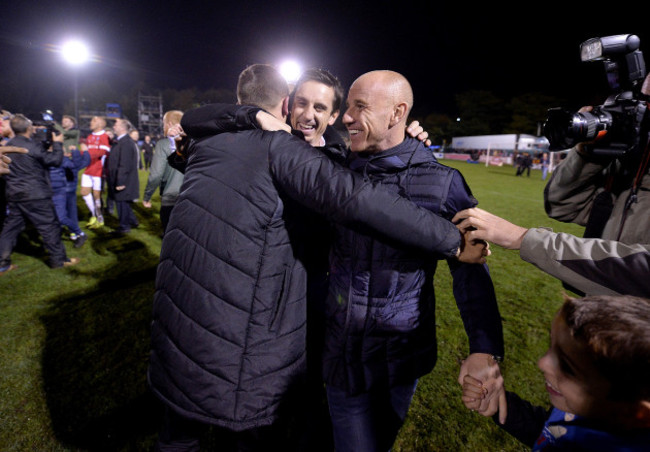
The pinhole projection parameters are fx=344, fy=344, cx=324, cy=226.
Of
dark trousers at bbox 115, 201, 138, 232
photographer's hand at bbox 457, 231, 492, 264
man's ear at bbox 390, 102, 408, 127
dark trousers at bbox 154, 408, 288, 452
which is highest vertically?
man's ear at bbox 390, 102, 408, 127

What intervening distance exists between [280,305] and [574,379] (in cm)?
99

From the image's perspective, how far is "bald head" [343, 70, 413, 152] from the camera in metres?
1.85

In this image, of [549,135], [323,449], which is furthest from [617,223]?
[323,449]

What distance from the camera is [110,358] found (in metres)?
3.34

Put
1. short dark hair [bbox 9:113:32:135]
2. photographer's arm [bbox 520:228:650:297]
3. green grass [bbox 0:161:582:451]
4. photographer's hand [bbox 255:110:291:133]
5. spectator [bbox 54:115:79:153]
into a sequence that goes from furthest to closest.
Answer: spectator [bbox 54:115:79:153]
short dark hair [bbox 9:113:32:135]
green grass [bbox 0:161:582:451]
photographer's hand [bbox 255:110:291:133]
photographer's arm [bbox 520:228:650:297]

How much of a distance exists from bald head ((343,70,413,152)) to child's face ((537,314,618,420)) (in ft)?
3.91

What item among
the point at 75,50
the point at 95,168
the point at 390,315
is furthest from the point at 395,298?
the point at 75,50

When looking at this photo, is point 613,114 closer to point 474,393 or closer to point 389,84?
point 389,84

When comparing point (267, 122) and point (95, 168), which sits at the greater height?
point (267, 122)

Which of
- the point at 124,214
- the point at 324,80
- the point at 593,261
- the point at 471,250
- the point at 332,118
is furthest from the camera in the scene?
the point at 124,214

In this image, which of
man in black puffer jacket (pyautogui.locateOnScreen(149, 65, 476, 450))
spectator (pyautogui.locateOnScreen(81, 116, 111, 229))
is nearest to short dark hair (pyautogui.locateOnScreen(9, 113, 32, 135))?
spectator (pyautogui.locateOnScreen(81, 116, 111, 229))

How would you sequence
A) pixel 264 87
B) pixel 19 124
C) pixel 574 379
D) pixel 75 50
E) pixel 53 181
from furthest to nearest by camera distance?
pixel 75 50, pixel 53 181, pixel 19 124, pixel 264 87, pixel 574 379

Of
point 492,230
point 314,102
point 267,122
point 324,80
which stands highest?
point 324,80

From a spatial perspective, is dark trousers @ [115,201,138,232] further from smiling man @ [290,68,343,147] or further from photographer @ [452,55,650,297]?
photographer @ [452,55,650,297]
